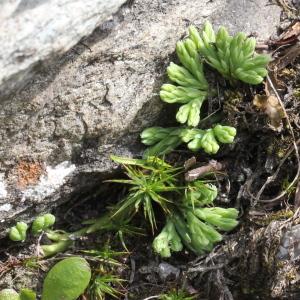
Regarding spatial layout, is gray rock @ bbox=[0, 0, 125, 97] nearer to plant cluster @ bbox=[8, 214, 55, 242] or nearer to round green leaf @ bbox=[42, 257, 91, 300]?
plant cluster @ bbox=[8, 214, 55, 242]

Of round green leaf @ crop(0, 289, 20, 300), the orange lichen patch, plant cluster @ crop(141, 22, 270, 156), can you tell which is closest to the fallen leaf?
plant cluster @ crop(141, 22, 270, 156)

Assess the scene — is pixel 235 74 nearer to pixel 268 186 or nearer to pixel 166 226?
pixel 268 186

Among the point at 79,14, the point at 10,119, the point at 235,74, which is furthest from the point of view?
the point at 235,74

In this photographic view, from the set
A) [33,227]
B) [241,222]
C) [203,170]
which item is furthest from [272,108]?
[33,227]

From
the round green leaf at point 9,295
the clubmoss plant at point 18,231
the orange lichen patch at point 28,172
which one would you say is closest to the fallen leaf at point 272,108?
the orange lichen patch at point 28,172

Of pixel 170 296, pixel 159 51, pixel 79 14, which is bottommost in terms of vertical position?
pixel 170 296

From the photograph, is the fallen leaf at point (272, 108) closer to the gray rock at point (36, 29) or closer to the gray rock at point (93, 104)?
the gray rock at point (93, 104)

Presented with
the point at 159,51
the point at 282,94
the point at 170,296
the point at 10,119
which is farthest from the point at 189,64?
the point at 170,296
